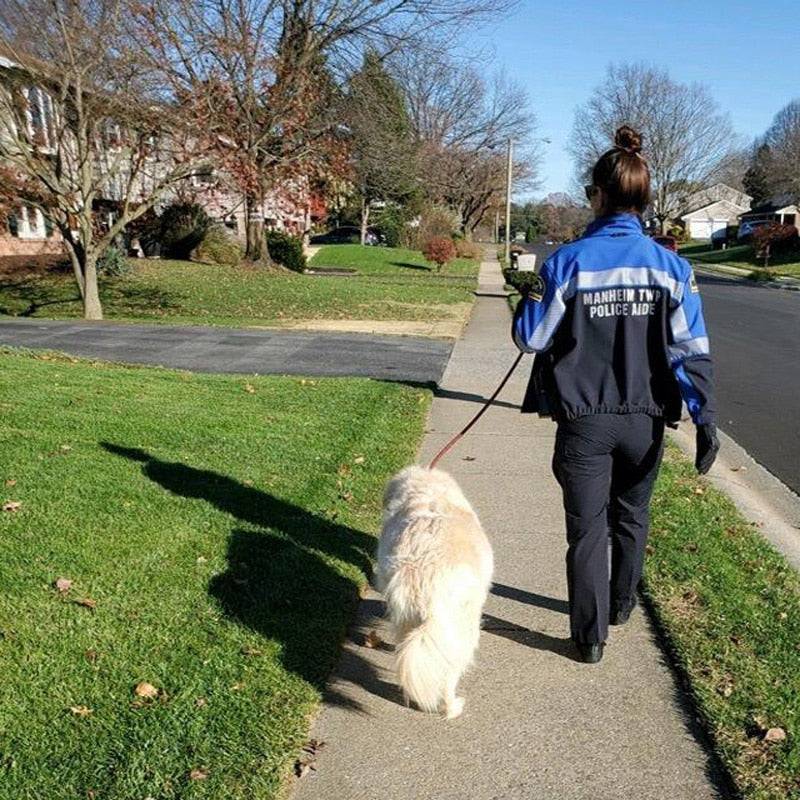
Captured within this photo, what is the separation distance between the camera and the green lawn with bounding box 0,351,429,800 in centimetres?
270

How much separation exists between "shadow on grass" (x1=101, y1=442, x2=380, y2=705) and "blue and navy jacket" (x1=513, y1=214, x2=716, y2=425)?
5.05 ft

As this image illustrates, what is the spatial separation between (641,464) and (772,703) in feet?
3.54

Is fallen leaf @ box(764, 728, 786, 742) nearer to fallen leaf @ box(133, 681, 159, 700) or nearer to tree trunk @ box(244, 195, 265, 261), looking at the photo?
fallen leaf @ box(133, 681, 159, 700)

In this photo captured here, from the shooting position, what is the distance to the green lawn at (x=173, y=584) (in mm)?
2701

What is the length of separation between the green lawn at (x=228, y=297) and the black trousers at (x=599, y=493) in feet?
45.6

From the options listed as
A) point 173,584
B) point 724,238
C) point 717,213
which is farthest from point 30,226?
point 717,213

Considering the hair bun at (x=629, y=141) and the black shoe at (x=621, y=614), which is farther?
the black shoe at (x=621, y=614)

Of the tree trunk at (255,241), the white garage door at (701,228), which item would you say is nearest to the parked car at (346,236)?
the tree trunk at (255,241)

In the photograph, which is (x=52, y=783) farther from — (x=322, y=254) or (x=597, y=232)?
(x=322, y=254)

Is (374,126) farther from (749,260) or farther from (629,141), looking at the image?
(749,260)

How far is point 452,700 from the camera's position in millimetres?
2945

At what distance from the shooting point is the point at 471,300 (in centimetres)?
2311

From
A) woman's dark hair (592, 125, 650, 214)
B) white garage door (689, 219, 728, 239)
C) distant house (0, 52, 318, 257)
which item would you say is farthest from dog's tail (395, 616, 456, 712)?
white garage door (689, 219, 728, 239)

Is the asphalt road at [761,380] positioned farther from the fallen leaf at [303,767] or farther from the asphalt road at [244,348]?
the fallen leaf at [303,767]
